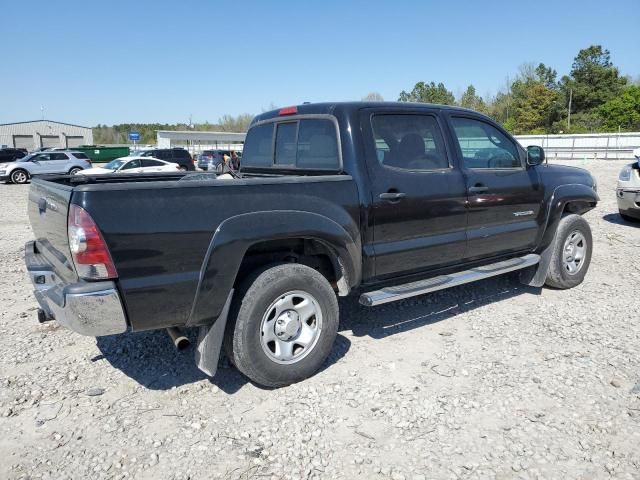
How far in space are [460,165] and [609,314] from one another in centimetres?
216

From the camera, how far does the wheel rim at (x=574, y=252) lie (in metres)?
5.55

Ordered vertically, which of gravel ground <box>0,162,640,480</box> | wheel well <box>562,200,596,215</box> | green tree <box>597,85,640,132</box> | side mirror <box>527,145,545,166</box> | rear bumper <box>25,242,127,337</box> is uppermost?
green tree <box>597,85,640,132</box>

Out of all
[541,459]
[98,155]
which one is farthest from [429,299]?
[98,155]

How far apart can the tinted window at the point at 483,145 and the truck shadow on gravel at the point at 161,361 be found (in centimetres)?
209

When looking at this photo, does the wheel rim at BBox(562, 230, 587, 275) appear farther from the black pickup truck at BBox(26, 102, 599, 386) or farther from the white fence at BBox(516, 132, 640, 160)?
the white fence at BBox(516, 132, 640, 160)

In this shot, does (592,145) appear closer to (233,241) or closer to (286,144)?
(286,144)

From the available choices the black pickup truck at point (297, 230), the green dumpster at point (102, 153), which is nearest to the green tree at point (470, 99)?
the green dumpster at point (102, 153)

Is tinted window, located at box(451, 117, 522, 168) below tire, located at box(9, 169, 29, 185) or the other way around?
the other way around

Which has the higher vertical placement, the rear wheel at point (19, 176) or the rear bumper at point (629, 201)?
the rear wheel at point (19, 176)

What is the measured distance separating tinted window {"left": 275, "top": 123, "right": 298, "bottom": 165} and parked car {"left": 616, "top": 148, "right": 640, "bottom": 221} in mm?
7315

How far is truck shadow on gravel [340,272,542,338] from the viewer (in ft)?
15.2

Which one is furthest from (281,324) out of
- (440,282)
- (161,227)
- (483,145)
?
(483,145)

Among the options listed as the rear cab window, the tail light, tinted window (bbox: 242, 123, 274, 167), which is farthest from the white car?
the tail light

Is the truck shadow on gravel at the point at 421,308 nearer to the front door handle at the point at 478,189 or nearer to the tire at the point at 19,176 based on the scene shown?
the front door handle at the point at 478,189
